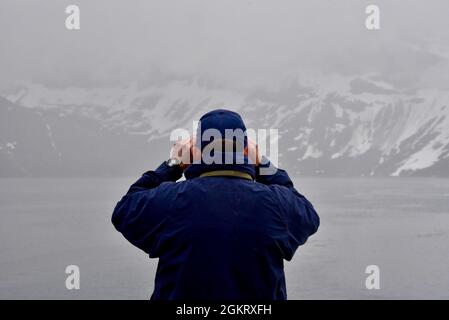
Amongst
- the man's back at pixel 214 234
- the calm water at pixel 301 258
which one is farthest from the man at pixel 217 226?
the calm water at pixel 301 258

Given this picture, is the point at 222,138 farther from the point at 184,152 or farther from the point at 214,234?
the point at 214,234

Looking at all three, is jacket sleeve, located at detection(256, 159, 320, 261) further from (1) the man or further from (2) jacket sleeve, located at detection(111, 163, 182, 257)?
(2) jacket sleeve, located at detection(111, 163, 182, 257)

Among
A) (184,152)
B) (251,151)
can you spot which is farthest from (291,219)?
(184,152)

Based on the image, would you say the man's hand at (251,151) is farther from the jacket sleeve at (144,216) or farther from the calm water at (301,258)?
the calm water at (301,258)

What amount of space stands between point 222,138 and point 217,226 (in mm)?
515

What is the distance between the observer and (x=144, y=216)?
301cm

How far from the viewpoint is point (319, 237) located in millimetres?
66188

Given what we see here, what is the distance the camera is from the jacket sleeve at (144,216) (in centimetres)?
299

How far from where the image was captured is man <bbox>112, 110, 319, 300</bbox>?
9.46 feet

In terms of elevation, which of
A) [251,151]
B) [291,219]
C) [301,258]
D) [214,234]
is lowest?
[214,234]

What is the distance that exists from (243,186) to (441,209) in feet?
339
